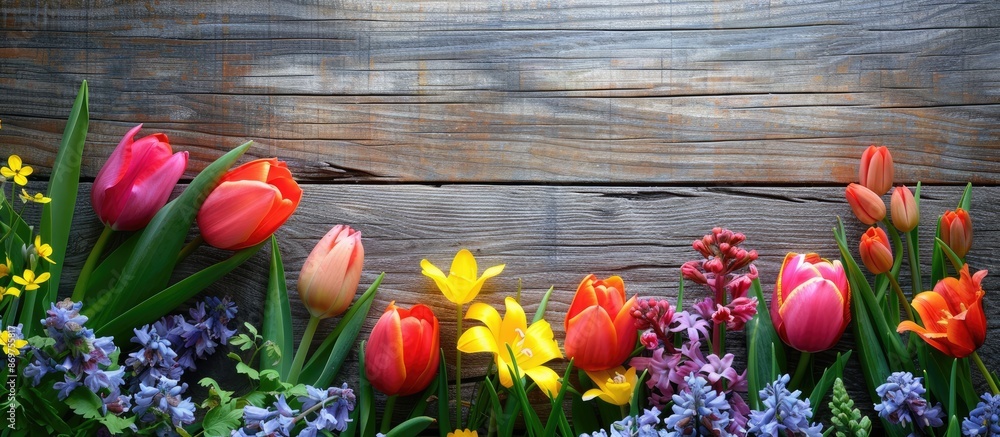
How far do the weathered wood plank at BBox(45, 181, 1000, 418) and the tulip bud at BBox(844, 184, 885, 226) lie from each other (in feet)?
0.20

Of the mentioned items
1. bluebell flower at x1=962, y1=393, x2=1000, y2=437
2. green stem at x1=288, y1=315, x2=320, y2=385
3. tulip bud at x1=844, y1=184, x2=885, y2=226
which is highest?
tulip bud at x1=844, y1=184, x2=885, y2=226

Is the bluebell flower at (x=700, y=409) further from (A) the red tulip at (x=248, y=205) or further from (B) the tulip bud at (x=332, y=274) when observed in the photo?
(A) the red tulip at (x=248, y=205)

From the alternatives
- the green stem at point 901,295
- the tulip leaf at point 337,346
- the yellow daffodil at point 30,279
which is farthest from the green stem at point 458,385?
the green stem at point 901,295

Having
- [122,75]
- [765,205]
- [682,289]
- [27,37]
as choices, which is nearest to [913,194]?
[765,205]

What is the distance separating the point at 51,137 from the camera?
1.05 metres

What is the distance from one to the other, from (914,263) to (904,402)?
8.5 inches

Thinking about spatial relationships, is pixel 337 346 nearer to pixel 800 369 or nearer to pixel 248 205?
pixel 248 205

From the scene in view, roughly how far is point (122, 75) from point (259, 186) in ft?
1.18

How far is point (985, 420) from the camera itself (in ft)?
2.91

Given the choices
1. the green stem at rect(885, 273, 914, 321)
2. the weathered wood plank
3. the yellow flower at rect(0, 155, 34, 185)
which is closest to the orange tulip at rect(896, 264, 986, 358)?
the green stem at rect(885, 273, 914, 321)

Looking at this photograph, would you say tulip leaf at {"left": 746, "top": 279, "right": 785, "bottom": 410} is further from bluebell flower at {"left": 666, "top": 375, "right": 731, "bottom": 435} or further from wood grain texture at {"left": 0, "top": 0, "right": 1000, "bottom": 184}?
wood grain texture at {"left": 0, "top": 0, "right": 1000, "bottom": 184}

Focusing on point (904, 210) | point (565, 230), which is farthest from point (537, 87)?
point (904, 210)

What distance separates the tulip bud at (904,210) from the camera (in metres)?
0.97

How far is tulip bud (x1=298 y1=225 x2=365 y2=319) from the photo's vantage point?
937 mm
